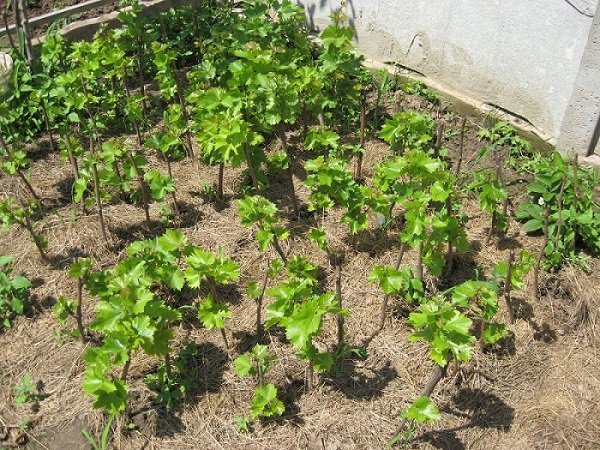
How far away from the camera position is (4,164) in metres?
3.41

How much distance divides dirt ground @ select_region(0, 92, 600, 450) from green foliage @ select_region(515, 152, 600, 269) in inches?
4.4

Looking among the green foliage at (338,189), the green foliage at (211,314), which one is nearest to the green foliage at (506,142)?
the green foliage at (338,189)

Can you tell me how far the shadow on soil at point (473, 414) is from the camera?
8.61 ft

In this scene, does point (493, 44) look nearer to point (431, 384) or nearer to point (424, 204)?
point (424, 204)

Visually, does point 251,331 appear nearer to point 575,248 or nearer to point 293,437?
point 293,437

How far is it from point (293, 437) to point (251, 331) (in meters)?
0.59

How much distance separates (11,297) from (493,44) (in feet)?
10.5

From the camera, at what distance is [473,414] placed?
2.72 metres

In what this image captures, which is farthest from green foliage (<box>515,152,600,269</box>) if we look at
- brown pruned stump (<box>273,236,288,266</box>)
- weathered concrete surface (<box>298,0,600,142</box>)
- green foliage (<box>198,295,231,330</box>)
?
green foliage (<box>198,295,231,330</box>)

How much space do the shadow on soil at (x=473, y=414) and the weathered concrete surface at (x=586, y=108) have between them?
170 centimetres

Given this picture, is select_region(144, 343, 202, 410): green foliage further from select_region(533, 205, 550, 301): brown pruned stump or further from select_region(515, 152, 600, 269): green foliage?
select_region(515, 152, 600, 269): green foliage

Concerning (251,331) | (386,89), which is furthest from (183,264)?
(386,89)

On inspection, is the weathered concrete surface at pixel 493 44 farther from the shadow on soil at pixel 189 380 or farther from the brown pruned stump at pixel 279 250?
the shadow on soil at pixel 189 380

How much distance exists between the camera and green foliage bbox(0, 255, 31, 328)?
305 cm
